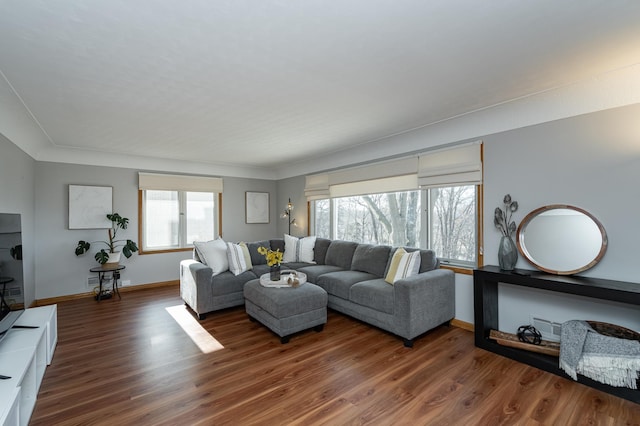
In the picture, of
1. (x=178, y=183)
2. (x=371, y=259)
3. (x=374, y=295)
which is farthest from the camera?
(x=178, y=183)

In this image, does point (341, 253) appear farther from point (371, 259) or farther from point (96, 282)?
point (96, 282)

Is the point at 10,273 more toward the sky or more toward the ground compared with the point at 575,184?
more toward the ground

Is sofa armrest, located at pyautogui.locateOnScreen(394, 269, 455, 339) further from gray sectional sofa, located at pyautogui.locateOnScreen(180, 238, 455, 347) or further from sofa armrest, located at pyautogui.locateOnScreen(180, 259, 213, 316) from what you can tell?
sofa armrest, located at pyautogui.locateOnScreen(180, 259, 213, 316)

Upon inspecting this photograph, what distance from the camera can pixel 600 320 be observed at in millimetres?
2451

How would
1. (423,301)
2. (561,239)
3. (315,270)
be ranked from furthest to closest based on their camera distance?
(315,270), (423,301), (561,239)

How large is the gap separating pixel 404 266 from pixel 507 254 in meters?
0.99

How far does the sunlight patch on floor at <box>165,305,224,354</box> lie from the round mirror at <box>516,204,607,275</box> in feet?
10.5

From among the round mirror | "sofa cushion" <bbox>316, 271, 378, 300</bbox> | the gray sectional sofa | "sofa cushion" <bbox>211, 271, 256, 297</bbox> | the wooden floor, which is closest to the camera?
the wooden floor

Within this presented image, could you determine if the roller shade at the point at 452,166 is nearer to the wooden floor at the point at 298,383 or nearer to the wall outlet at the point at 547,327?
the wall outlet at the point at 547,327

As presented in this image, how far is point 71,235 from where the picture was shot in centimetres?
449

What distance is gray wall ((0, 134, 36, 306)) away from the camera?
9.96 ft

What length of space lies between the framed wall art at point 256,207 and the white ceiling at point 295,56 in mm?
3130

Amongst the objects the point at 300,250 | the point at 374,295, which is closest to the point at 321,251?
the point at 300,250

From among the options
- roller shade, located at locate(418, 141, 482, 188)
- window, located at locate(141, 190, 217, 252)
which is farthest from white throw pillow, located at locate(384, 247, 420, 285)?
window, located at locate(141, 190, 217, 252)
